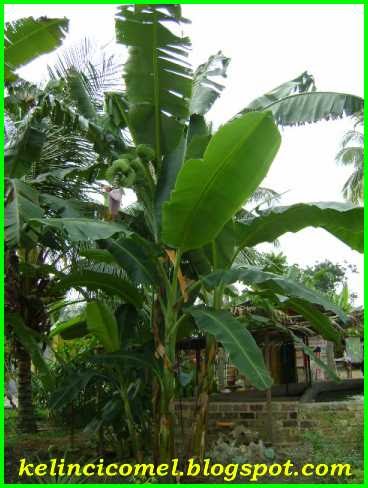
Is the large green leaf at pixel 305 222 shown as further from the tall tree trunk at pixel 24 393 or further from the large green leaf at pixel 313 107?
the tall tree trunk at pixel 24 393

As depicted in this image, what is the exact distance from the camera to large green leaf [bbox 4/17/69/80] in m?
6.79

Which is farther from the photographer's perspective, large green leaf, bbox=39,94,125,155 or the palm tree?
the palm tree

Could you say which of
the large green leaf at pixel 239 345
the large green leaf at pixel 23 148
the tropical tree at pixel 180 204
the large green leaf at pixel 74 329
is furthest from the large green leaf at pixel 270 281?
the large green leaf at pixel 74 329

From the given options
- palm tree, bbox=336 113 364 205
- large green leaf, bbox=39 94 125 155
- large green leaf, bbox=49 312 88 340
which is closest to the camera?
large green leaf, bbox=39 94 125 155

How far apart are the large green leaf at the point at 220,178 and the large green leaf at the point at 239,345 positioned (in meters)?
0.86

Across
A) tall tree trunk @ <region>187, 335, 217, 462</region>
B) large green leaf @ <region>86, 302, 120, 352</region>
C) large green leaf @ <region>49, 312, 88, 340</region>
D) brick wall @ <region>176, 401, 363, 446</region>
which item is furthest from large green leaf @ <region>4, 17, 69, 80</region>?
brick wall @ <region>176, 401, 363, 446</region>

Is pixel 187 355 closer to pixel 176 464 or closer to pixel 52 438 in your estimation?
pixel 52 438

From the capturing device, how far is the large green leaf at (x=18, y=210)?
17.3 ft

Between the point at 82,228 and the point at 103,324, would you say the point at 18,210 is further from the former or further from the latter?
the point at 103,324

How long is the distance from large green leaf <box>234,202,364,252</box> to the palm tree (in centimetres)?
1379

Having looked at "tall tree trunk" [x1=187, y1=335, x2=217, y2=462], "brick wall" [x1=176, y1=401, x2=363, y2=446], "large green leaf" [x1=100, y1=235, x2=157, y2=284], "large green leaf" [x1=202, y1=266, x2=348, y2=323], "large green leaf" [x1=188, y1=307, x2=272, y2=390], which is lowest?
"brick wall" [x1=176, y1=401, x2=363, y2=446]

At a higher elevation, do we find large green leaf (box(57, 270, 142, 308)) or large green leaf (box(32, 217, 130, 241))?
large green leaf (box(32, 217, 130, 241))

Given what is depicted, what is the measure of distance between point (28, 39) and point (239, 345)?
15.7 feet

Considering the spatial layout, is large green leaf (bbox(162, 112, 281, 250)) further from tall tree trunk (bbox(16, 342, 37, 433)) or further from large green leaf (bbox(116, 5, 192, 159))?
tall tree trunk (bbox(16, 342, 37, 433))
